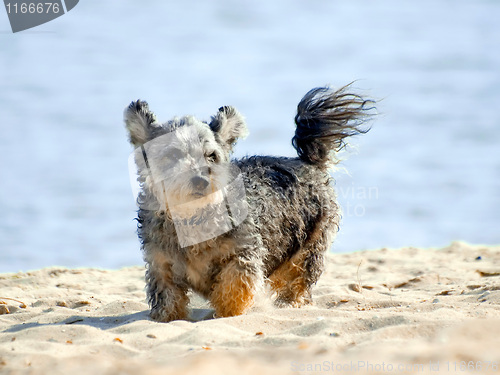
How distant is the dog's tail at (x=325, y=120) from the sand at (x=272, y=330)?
1.45 metres

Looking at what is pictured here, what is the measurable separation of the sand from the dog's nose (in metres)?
1.02

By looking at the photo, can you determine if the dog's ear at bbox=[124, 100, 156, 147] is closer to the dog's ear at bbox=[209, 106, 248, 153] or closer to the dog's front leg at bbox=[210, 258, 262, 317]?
the dog's ear at bbox=[209, 106, 248, 153]

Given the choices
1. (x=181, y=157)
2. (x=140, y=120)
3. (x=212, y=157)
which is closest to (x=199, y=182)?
(x=181, y=157)

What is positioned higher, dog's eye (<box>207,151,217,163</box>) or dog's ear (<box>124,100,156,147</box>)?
dog's ear (<box>124,100,156,147</box>)

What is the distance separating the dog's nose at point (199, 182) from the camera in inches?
205

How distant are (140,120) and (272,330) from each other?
6.79 ft

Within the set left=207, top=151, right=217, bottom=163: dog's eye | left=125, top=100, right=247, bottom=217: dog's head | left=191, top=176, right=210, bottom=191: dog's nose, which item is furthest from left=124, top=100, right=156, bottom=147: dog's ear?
left=191, top=176, right=210, bottom=191: dog's nose

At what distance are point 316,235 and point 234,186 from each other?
1.28 metres

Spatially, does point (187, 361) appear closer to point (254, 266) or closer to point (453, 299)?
point (254, 266)

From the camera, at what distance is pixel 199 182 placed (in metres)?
5.20

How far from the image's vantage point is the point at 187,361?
364cm

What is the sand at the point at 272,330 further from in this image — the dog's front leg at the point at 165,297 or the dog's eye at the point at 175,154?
the dog's eye at the point at 175,154

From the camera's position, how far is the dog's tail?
6.76 meters

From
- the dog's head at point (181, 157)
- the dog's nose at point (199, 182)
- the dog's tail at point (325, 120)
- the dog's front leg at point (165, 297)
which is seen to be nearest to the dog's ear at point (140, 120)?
the dog's head at point (181, 157)
